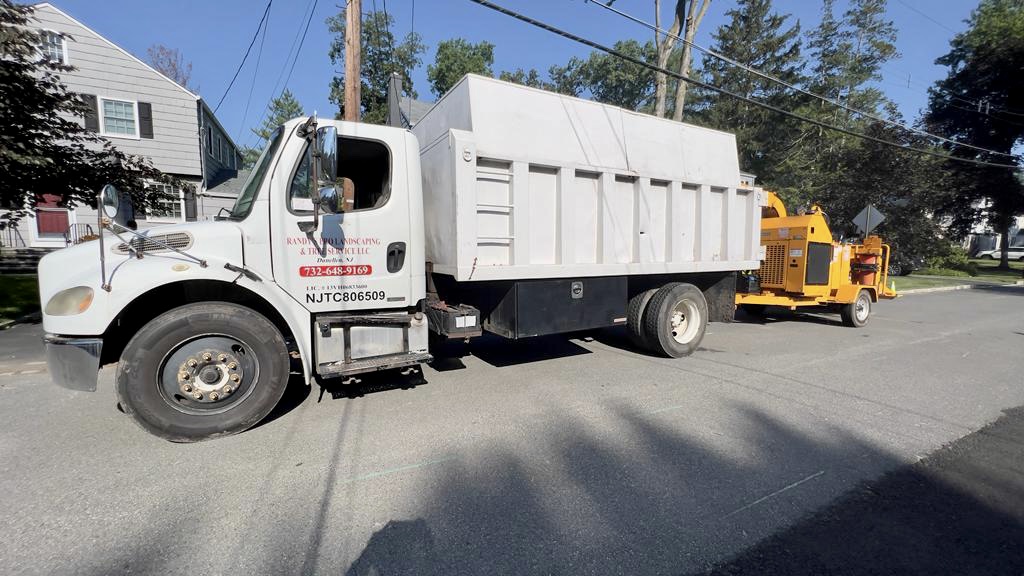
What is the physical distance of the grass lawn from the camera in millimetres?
9036

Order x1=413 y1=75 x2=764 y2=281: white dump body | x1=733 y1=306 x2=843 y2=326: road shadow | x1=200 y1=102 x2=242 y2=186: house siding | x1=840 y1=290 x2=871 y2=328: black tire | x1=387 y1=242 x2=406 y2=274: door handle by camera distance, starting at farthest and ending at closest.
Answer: x1=200 y1=102 x2=242 y2=186: house siding < x1=733 y1=306 x2=843 y2=326: road shadow < x1=840 y1=290 x2=871 y2=328: black tire < x1=413 y1=75 x2=764 y2=281: white dump body < x1=387 y1=242 x2=406 y2=274: door handle

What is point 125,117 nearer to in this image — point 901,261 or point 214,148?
point 214,148

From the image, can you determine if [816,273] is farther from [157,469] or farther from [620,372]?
[157,469]

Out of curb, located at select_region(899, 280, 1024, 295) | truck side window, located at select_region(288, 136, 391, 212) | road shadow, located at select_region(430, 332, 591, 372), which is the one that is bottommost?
road shadow, located at select_region(430, 332, 591, 372)

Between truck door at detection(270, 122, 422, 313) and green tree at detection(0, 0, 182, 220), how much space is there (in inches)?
255

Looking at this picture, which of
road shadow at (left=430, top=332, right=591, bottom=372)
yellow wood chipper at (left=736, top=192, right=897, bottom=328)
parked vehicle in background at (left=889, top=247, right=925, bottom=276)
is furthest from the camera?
parked vehicle in background at (left=889, top=247, right=925, bottom=276)

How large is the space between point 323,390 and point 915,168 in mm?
23954

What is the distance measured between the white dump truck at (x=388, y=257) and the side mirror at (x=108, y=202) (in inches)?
1.1

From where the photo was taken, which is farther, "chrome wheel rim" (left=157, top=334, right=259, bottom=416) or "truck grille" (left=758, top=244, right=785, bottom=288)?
"truck grille" (left=758, top=244, right=785, bottom=288)

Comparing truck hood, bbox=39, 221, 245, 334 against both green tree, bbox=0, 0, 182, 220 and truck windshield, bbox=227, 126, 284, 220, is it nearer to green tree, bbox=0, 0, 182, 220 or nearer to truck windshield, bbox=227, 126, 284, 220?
truck windshield, bbox=227, 126, 284, 220

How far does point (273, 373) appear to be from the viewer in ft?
12.6

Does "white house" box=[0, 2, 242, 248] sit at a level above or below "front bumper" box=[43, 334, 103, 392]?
above

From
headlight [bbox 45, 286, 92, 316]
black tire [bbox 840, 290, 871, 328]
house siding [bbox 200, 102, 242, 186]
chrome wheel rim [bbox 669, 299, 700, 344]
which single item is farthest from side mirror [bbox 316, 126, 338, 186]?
house siding [bbox 200, 102, 242, 186]

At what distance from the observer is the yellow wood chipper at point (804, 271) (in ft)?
28.5
